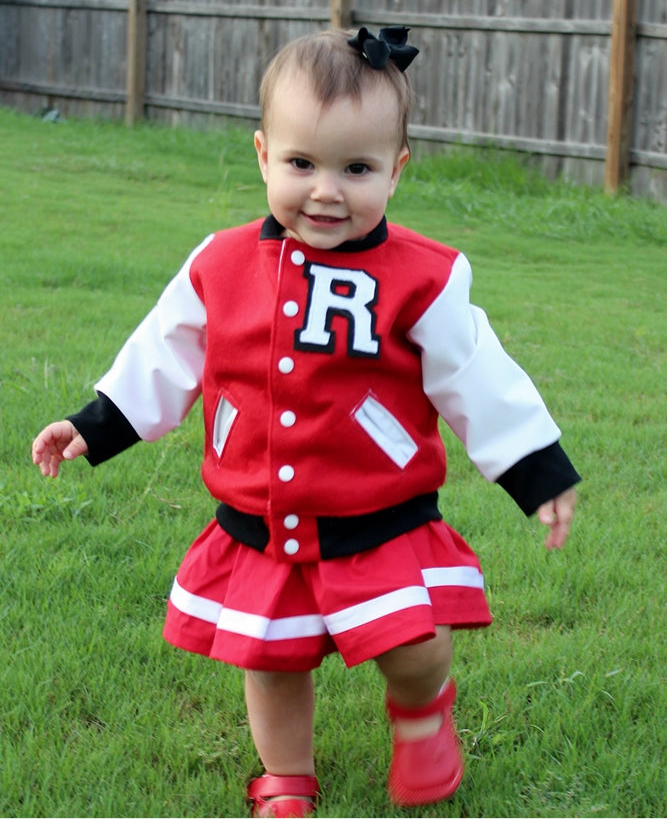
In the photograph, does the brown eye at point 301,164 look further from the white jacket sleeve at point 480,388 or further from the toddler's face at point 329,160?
the white jacket sleeve at point 480,388

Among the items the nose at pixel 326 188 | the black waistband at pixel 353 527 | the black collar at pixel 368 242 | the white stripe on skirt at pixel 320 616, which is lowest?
the white stripe on skirt at pixel 320 616

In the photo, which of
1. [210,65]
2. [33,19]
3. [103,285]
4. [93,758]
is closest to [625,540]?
[93,758]

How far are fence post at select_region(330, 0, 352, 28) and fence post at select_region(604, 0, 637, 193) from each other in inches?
115

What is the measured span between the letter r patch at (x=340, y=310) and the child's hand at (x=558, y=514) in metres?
0.39

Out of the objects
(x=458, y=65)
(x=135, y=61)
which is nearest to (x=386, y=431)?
(x=458, y=65)

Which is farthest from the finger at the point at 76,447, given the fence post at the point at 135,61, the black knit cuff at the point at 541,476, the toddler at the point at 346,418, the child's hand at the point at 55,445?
the fence post at the point at 135,61

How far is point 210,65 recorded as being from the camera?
13.0 metres

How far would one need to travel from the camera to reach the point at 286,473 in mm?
2051

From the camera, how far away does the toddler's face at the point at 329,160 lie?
1.95 metres

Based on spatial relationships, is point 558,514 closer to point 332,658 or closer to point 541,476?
point 541,476

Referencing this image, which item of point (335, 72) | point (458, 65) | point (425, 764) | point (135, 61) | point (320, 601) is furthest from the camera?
point (135, 61)

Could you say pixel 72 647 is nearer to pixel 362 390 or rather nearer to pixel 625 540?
pixel 362 390

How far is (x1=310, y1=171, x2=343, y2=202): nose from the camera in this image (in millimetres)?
1964

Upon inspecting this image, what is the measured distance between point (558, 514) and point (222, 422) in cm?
61
